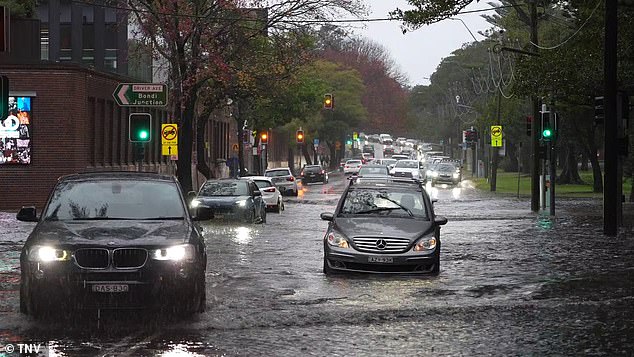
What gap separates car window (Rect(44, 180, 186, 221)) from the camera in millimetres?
12883

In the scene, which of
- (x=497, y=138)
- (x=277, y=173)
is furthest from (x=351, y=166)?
(x=277, y=173)

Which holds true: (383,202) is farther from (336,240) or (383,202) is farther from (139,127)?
(139,127)

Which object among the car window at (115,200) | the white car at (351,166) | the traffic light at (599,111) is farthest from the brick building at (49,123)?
the white car at (351,166)

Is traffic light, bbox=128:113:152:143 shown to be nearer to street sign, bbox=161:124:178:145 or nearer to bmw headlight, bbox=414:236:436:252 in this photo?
street sign, bbox=161:124:178:145

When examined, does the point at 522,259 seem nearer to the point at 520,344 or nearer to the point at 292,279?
the point at 292,279

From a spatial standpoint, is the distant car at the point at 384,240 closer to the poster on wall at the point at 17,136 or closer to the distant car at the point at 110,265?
the distant car at the point at 110,265

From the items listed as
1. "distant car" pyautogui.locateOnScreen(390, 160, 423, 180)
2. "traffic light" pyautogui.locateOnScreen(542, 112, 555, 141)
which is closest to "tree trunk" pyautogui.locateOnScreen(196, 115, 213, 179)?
"traffic light" pyautogui.locateOnScreen(542, 112, 555, 141)

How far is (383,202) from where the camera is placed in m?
18.1

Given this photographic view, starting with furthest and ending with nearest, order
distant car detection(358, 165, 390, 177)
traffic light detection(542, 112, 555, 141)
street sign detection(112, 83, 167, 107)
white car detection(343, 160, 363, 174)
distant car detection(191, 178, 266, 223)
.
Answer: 1. white car detection(343, 160, 363, 174)
2. distant car detection(358, 165, 390, 177)
3. traffic light detection(542, 112, 555, 141)
4. distant car detection(191, 178, 266, 223)
5. street sign detection(112, 83, 167, 107)

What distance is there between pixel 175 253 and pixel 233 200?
18385mm

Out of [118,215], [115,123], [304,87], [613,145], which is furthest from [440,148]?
[118,215]

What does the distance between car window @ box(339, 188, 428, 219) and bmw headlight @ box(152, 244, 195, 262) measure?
6.19m

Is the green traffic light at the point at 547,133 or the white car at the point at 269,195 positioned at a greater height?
the green traffic light at the point at 547,133

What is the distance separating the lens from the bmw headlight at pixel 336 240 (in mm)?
16703
